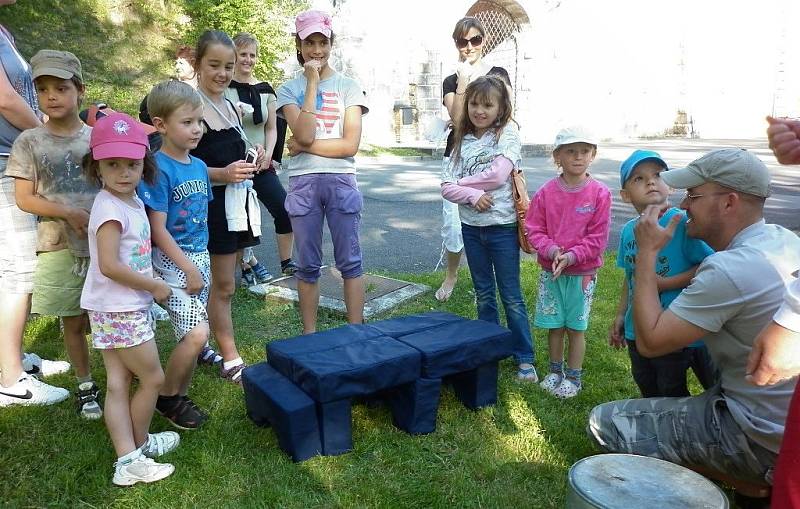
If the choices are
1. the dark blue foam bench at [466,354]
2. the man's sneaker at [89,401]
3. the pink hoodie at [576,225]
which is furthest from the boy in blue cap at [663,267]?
the man's sneaker at [89,401]

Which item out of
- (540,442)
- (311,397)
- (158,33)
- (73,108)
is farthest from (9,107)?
(158,33)

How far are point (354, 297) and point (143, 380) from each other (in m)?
1.50

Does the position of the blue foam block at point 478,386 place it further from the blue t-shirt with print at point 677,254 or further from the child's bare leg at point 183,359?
the child's bare leg at point 183,359

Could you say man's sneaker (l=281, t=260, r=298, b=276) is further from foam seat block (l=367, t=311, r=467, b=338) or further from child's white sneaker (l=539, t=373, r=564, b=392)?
child's white sneaker (l=539, t=373, r=564, b=392)

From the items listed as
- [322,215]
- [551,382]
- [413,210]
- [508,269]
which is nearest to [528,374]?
[551,382]

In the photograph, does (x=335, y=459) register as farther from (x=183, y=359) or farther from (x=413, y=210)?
(x=413, y=210)

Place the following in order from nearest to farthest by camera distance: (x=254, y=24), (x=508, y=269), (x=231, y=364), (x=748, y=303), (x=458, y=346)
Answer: (x=748, y=303)
(x=458, y=346)
(x=231, y=364)
(x=508, y=269)
(x=254, y=24)

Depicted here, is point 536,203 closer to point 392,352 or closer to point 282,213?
point 392,352

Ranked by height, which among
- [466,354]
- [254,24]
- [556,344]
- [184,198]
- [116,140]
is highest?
[254,24]

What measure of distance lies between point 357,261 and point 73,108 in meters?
1.72

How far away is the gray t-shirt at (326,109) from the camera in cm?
369

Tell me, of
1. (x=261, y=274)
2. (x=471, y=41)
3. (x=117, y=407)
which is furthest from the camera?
(x=261, y=274)

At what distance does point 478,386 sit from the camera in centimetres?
322

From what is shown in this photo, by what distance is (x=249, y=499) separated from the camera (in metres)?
2.49
